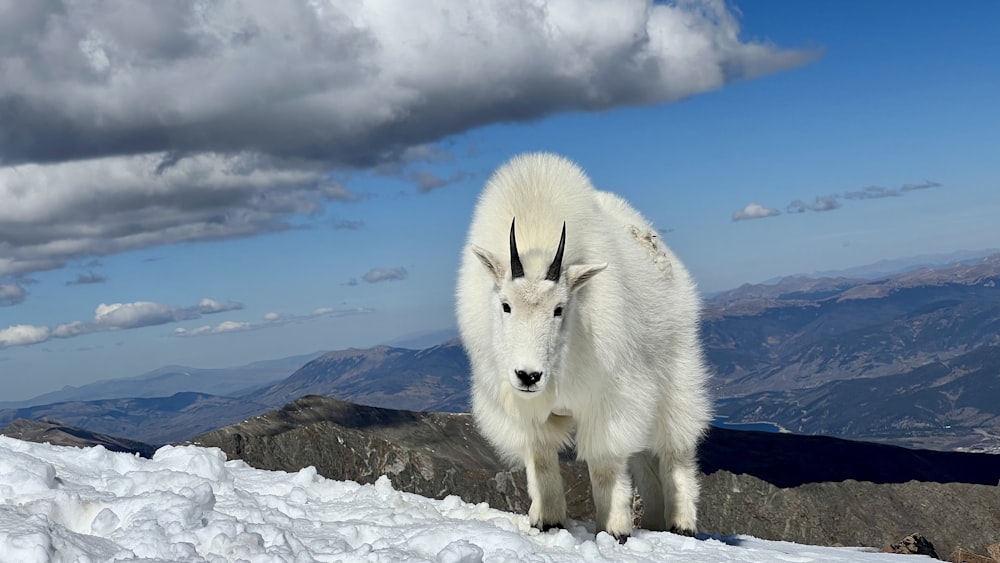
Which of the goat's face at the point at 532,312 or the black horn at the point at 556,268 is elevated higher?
the black horn at the point at 556,268

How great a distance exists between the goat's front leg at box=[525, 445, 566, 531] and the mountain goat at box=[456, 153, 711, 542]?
1 centimetres

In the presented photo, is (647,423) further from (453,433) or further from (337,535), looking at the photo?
(453,433)

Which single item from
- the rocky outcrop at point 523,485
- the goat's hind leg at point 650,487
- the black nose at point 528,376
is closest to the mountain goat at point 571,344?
the black nose at point 528,376

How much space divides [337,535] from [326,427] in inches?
2040

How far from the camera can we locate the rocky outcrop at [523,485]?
5316 cm

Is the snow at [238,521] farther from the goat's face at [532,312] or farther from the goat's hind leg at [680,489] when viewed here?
the goat's face at [532,312]

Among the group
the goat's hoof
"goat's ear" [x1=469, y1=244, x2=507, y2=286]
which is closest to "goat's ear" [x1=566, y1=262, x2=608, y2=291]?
"goat's ear" [x1=469, y1=244, x2=507, y2=286]

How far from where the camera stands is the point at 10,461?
7.18 m

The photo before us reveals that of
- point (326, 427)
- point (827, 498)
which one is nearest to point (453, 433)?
point (827, 498)

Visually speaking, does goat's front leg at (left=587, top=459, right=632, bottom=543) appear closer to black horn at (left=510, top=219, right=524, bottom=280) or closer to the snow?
the snow

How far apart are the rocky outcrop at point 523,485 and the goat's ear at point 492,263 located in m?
9.71

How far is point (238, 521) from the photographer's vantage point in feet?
21.9

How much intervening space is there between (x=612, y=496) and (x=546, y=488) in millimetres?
759

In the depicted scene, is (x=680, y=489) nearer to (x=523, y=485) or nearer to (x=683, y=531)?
(x=683, y=531)
